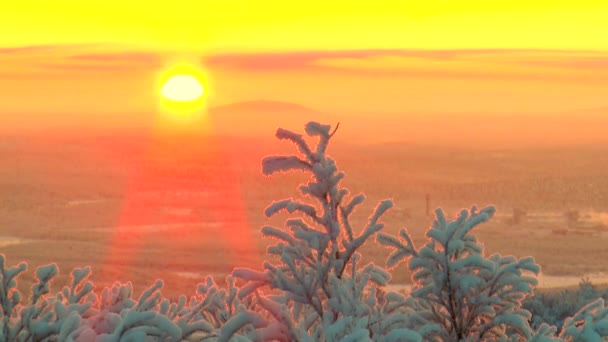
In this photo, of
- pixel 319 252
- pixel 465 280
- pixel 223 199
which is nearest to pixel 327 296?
pixel 319 252

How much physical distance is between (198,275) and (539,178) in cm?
4694

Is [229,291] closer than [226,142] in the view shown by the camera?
Yes

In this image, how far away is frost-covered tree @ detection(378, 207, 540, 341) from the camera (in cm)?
482

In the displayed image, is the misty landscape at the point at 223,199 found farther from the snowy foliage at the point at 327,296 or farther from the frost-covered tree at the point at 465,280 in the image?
the frost-covered tree at the point at 465,280

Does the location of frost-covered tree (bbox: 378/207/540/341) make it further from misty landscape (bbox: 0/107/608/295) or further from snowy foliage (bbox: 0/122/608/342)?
misty landscape (bbox: 0/107/608/295)

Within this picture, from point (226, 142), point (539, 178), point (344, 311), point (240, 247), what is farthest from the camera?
point (226, 142)

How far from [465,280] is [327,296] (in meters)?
0.77

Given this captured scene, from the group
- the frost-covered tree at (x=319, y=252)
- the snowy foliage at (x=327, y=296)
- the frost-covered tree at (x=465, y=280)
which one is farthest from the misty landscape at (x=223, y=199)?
the frost-covered tree at (x=319, y=252)

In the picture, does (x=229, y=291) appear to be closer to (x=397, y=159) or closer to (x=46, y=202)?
(x=46, y=202)

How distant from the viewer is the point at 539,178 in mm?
71312

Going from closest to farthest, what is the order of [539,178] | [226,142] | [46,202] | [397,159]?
[46,202] → [539,178] → [397,159] → [226,142]

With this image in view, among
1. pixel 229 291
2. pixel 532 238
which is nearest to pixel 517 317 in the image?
pixel 229 291

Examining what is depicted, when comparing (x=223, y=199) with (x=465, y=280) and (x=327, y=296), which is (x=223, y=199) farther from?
(x=327, y=296)

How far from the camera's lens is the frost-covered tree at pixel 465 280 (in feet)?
15.8
